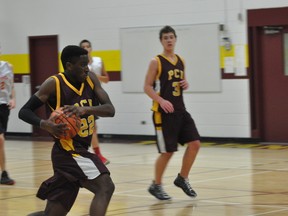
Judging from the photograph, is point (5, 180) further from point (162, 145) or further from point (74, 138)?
point (74, 138)

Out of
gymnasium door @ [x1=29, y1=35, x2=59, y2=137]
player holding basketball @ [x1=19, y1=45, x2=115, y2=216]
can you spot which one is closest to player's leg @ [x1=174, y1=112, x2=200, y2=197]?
player holding basketball @ [x1=19, y1=45, x2=115, y2=216]

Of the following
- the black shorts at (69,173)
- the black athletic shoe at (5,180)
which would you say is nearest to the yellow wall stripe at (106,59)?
the black athletic shoe at (5,180)

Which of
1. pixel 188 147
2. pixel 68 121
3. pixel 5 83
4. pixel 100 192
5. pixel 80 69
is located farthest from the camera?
pixel 5 83

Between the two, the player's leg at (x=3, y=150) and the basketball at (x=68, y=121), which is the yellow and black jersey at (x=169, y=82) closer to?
the player's leg at (x=3, y=150)

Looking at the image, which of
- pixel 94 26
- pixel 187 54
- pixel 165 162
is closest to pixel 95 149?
pixel 165 162

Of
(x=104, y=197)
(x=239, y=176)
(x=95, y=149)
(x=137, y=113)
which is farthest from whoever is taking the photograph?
(x=137, y=113)

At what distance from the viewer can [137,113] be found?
15797 mm

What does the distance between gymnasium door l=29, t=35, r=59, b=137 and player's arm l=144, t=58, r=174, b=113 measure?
9342 mm

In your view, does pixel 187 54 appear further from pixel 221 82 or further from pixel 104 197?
pixel 104 197

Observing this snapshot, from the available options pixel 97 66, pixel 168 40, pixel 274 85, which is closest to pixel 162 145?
pixel 168 40

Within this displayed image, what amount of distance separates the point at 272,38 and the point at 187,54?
1.81 meters

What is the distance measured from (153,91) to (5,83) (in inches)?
105

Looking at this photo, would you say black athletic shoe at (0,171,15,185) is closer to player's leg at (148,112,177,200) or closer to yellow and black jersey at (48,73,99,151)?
player's leg at (148,112,177,200)

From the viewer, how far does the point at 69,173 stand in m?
5.67
